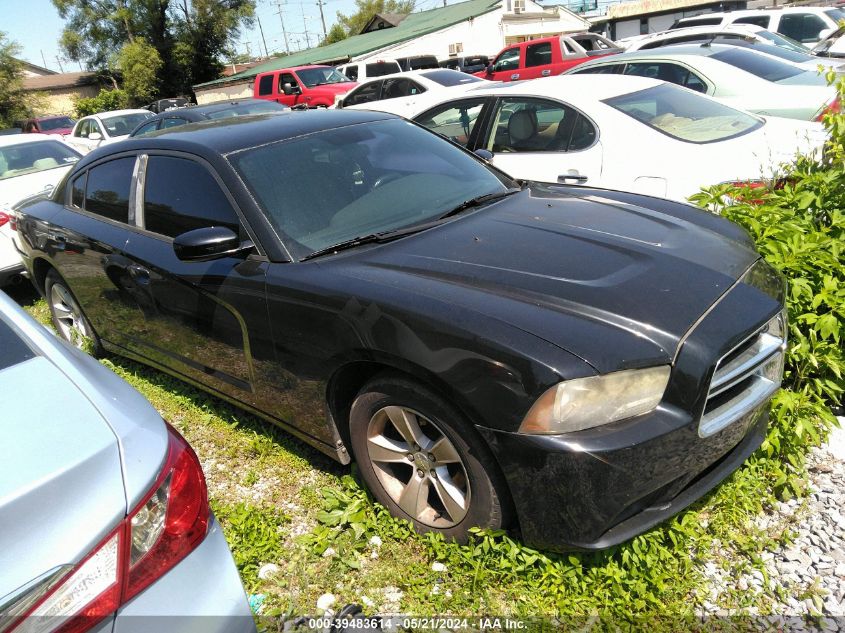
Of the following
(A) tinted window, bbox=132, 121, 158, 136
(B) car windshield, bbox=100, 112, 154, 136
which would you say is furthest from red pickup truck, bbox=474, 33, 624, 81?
(A) tinted window, bbox=132, 121, 158, 136

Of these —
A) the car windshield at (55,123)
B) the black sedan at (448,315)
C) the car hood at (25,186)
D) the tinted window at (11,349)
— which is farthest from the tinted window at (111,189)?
the car windshield at (55,123)

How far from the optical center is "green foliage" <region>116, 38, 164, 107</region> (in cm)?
4316

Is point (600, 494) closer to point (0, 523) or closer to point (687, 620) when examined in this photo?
point (687, 620)

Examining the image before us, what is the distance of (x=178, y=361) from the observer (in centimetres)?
357

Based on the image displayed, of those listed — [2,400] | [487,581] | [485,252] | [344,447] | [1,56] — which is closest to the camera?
[2,400]

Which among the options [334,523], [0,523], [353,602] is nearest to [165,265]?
[334,523]

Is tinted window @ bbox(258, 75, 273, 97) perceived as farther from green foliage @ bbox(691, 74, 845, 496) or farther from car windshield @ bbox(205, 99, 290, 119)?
green foliage @ bbox(691, 74, 845, 496)

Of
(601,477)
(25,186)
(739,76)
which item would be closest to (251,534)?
(601,477)

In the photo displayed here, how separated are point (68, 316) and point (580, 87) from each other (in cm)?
452

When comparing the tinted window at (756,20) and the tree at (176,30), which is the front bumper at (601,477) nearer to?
the tinted window at (756,20)

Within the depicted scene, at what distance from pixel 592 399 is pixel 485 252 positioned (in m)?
0.87

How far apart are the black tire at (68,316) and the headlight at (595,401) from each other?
3.65m

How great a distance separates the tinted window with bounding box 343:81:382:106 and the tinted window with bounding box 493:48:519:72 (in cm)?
503

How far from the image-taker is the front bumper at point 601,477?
1992 mm
